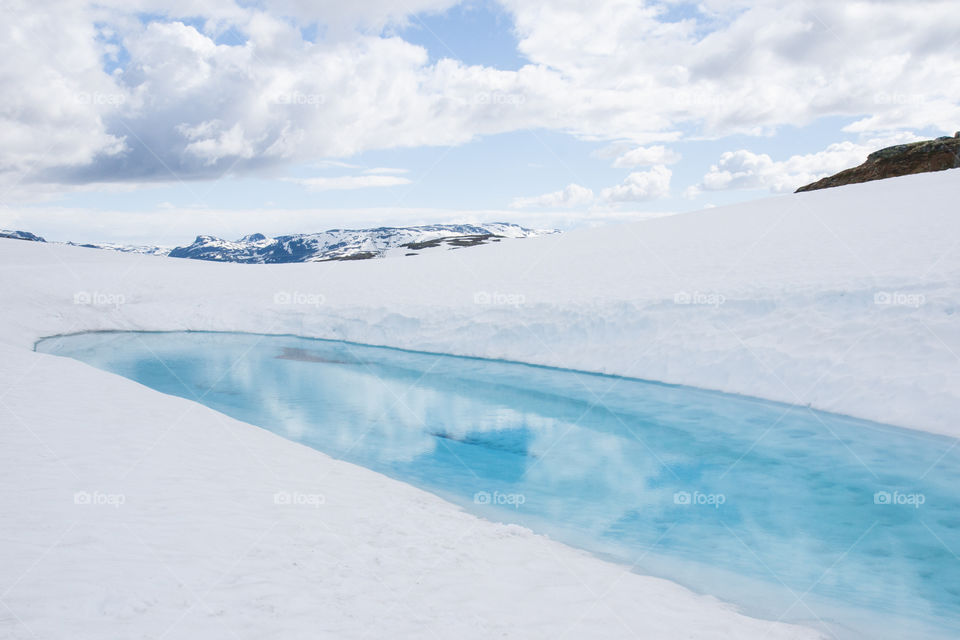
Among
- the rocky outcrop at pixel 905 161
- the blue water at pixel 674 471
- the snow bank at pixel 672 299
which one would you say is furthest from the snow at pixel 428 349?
the rocky outcrop at pixel 905 161

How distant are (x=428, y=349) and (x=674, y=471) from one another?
12.0 meters

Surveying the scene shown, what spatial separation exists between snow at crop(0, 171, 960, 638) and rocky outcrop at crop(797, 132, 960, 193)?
921 inches

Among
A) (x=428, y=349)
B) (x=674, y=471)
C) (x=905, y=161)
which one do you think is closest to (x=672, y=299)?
(x=674, y=471)

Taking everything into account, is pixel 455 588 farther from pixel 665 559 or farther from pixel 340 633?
pixel 665 559

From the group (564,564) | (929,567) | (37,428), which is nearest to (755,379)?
(929,567)

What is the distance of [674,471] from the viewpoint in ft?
31.8

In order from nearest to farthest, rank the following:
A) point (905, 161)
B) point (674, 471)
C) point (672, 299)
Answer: point (674, 471) → point (672, 299) → point (905, 161)

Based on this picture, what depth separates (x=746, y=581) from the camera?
6.23 m

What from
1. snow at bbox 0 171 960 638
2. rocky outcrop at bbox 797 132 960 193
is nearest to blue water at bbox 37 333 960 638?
snow at bbox 0 171 960 638

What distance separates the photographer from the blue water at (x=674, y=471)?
627 centimetres

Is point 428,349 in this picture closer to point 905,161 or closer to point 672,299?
point 672,299

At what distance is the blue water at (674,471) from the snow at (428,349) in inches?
36.6

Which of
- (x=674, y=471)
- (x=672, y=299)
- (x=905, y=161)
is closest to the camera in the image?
(x=674, y=471)

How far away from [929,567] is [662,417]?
618cm
